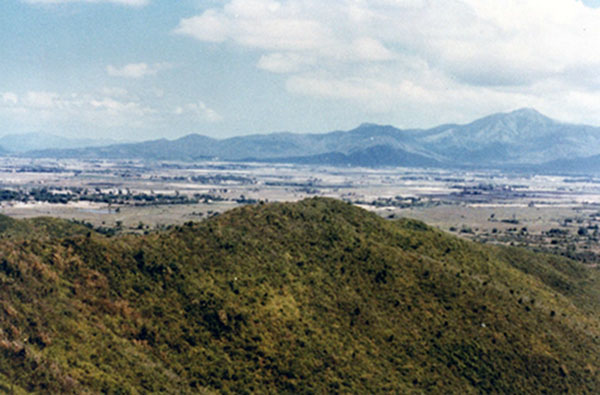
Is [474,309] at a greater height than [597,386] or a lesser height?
greater

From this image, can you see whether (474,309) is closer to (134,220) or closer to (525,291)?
(525,291)

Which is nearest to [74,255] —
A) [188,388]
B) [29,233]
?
[188,388]

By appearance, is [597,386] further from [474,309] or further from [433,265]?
[433,265]

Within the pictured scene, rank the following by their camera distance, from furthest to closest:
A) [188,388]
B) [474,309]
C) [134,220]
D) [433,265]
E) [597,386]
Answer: [134,220], [433,265], [474,309], [597,386], [188,388]

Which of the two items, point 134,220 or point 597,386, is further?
point 134,220

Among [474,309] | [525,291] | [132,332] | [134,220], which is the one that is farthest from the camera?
[134,220]

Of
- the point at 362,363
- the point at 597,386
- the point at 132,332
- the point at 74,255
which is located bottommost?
the point at 597,386
